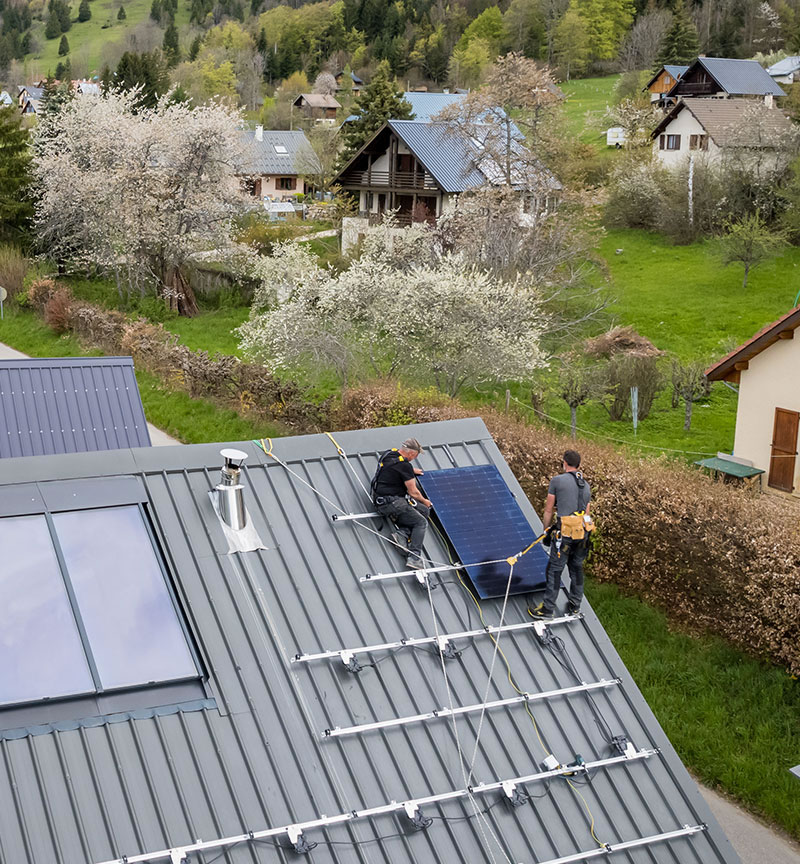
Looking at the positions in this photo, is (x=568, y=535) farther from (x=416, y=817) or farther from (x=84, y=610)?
(x=84, y=610)

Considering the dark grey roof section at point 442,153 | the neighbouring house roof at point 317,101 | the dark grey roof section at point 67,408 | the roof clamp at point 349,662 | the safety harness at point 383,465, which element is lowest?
the neighbouring house roof at point 317,101

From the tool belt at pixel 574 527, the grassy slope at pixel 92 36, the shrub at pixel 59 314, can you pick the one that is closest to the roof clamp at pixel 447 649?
the tool belt at pixel 574 527

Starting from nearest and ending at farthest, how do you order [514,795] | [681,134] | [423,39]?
[514,795] < [681,134] < [423,39]

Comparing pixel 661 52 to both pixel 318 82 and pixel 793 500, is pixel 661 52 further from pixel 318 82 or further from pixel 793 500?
pixel 793 500

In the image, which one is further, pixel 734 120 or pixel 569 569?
pixel 734 120

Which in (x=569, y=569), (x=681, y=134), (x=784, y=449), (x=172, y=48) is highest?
(x=569, y=569)

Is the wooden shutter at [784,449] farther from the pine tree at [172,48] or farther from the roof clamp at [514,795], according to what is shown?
the pine tree at [172,48]

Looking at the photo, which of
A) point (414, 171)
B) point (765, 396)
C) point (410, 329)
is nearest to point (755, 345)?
point (765, 396)
